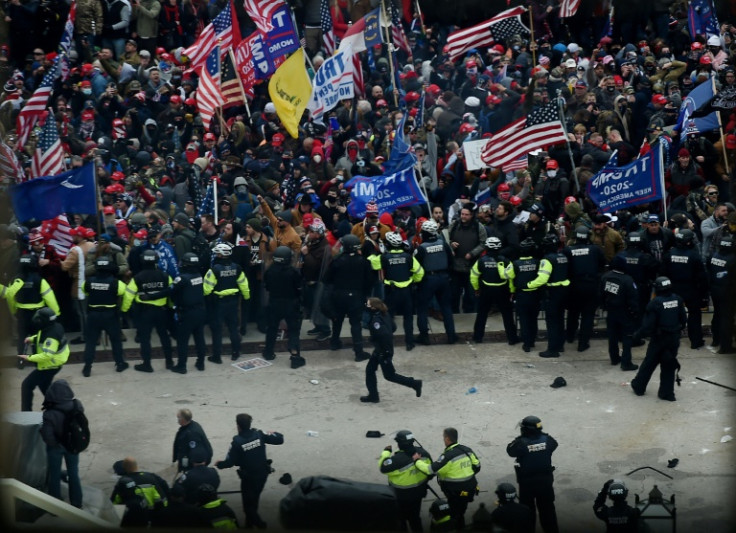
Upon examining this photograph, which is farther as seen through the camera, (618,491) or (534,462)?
(534,462)

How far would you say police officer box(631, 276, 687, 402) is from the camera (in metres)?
13.2

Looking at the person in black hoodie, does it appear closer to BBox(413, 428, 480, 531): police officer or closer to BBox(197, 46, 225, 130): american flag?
BBox(413, 428, 480, 531): police officer

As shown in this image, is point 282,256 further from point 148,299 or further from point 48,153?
point 48,153

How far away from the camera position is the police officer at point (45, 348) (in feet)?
41.1

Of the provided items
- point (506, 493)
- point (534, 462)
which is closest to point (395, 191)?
point (534, 462)

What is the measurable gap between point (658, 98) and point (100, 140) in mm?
9575

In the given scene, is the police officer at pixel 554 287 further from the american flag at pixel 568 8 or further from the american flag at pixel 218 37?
the american flag at pixel 218 37

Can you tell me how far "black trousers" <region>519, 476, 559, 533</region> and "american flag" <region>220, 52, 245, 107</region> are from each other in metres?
11.3

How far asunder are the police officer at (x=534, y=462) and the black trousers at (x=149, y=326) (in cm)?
576

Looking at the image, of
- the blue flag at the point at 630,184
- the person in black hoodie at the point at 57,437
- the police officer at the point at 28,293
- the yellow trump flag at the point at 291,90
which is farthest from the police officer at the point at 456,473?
the yellow trump flag at the point at 291,90

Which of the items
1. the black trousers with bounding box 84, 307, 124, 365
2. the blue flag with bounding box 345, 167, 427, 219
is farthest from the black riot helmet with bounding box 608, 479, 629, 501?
the blue flag with bounding box 345, 167, 427, 219

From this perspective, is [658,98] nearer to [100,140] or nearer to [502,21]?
[502,21]

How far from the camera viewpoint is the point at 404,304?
15.3 m

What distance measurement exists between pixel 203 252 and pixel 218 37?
5.99m
